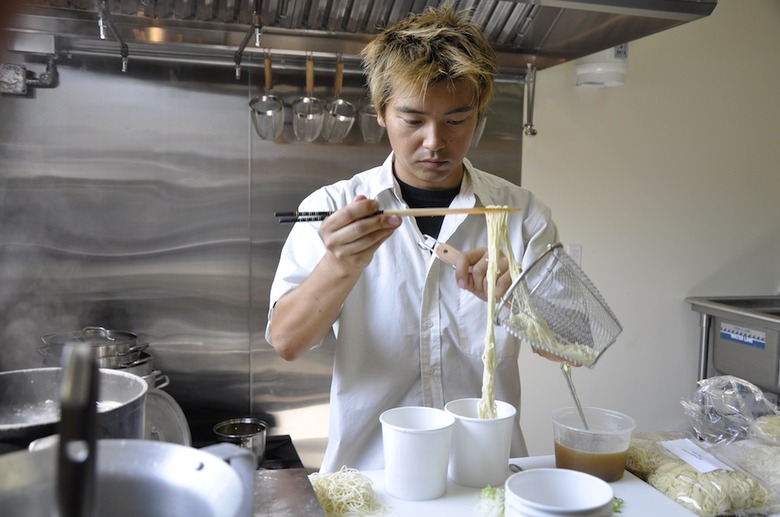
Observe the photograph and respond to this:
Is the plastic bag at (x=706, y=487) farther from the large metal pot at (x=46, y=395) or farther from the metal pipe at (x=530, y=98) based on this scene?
the metal pipe at (x=530, y=98)

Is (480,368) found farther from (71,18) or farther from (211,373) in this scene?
(71,18)

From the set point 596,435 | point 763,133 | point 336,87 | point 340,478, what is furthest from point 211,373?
point 763,133

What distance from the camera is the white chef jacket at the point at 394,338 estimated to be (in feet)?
5.90

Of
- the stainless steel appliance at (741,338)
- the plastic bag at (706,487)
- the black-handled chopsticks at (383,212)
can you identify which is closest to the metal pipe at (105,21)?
the black-handled chopsticks at (383,212)

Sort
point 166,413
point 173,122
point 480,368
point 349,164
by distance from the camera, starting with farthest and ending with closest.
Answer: point 349,164
point 173,122
point 166,413
point 480,368

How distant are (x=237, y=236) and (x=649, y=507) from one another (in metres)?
1.86

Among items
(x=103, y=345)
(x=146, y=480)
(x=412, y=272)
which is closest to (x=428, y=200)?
(x=412, y=272)

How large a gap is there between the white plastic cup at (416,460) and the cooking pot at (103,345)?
3.95 ft

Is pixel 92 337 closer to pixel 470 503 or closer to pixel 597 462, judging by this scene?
pixel 470 503

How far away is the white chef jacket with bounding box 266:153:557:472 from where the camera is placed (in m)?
1.80

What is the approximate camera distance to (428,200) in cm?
196

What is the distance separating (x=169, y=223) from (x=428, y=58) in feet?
4.57

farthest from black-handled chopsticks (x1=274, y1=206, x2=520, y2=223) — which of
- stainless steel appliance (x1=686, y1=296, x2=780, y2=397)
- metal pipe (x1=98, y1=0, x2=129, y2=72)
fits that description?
stainless steel appliance (x1=686, y1=296, x2=780, y2=397)

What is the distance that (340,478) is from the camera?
53.1 inches
